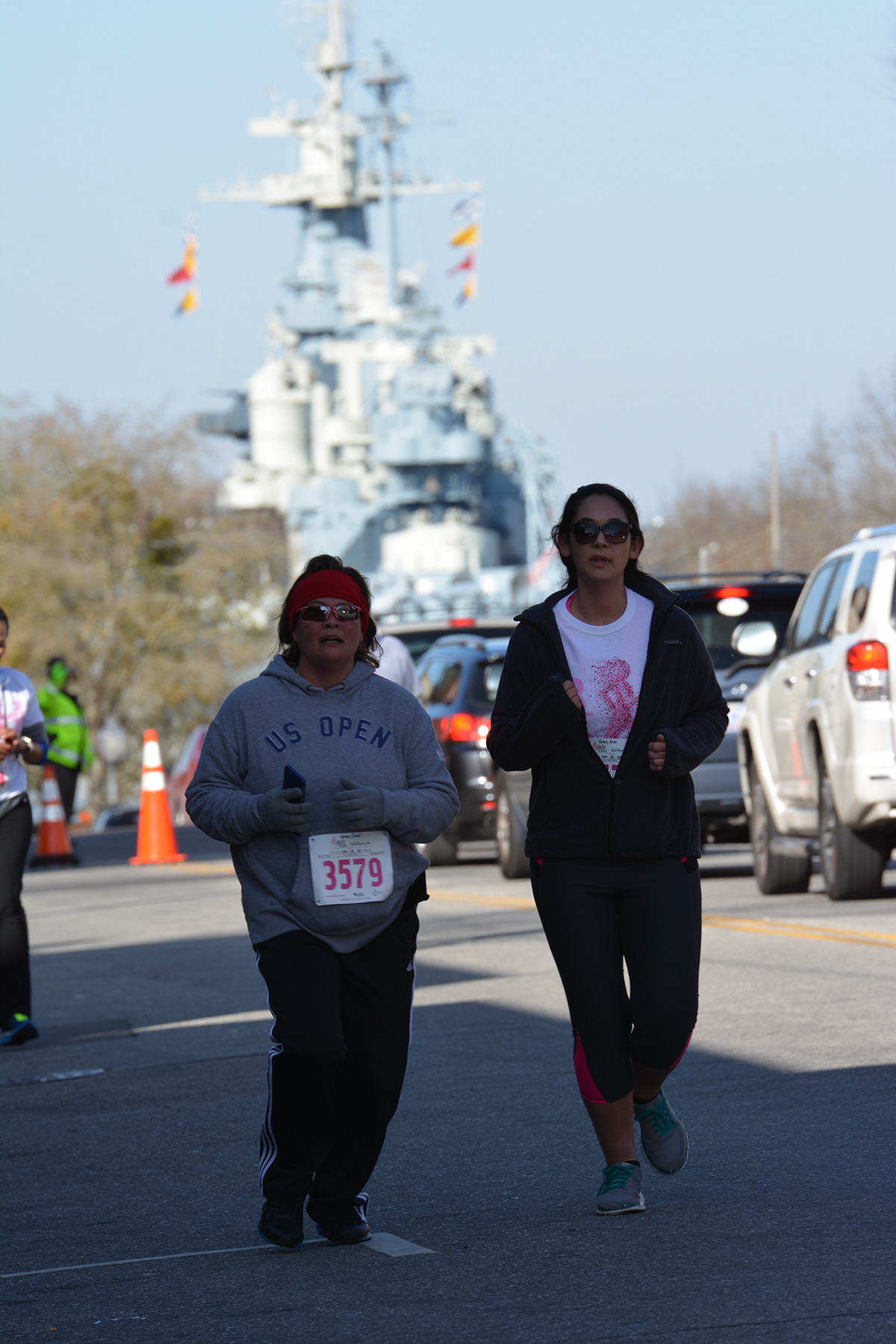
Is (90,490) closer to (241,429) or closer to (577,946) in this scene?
(241,429)

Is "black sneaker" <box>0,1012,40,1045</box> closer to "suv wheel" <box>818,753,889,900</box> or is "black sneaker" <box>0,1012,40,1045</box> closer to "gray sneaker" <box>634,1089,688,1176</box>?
"gray sneaker" <box>634,1089,688,1176</box>

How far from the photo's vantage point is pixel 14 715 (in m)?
8.96

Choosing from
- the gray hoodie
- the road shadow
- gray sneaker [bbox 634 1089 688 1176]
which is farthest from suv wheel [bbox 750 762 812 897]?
the gray hoodie

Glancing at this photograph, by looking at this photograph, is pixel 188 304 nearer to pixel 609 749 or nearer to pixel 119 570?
pixel 119 570

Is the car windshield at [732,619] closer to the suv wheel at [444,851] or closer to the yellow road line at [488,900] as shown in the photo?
the yellow road line at [488,900]

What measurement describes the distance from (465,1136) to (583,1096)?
1215mm

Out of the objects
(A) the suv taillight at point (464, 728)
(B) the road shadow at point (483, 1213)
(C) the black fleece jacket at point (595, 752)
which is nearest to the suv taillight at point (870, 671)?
(B) the road shadow at point (483, 1213)

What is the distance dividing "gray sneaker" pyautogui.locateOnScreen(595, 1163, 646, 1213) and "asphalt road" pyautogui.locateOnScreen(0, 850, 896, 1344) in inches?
1.6

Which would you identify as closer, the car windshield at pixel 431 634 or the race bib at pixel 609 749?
the race bib at pixel 609 749

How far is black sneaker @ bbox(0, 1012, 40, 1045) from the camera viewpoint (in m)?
9.08

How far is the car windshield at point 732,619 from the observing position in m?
14.4

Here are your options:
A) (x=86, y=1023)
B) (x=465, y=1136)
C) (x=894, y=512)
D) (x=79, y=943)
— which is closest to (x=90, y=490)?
(x=894, y=512)

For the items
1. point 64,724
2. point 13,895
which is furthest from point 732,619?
point 64,724

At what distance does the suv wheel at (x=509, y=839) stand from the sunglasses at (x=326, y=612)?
10295 millimetres
